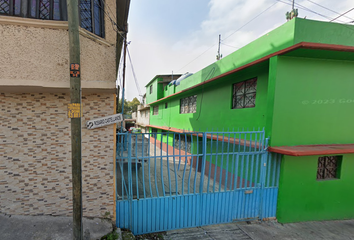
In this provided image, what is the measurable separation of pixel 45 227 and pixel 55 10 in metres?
4.12

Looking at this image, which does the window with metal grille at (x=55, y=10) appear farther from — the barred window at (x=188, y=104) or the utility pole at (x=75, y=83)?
the barred window at (x=188, y=104)

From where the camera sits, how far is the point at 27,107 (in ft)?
11.1

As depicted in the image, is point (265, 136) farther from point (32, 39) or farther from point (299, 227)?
point (32, 39)

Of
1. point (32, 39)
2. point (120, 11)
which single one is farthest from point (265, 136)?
point (120, 11)

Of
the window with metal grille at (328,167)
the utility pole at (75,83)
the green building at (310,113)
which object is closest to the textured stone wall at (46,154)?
the utility pole at (75,83)

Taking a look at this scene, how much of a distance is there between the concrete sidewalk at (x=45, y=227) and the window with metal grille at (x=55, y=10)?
3.88m

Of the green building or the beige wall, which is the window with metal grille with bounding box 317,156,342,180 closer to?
the green building

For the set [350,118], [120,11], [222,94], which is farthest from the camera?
[222,94]

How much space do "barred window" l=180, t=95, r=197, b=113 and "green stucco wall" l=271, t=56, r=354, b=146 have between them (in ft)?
17.9

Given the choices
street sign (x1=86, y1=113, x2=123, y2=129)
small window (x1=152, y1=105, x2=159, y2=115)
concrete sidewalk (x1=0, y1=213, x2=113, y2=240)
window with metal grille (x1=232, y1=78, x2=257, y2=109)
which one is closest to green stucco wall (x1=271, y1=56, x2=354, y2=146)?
window with metal grille (x1=232, y1=78, x2=257, y2=109)

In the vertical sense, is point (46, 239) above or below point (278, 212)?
above

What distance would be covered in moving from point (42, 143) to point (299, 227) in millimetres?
6670

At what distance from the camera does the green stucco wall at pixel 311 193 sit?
468cm

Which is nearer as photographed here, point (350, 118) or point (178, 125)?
point (350, 118)
